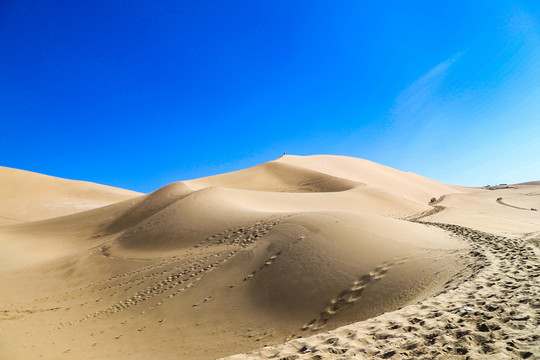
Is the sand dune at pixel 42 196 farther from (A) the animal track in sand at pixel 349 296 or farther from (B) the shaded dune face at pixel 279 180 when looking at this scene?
(A) the animal track in sand at pixel 349 296

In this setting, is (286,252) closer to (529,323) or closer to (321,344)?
(321,344)

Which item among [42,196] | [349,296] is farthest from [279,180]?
[42,196]

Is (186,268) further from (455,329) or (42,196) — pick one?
(42,196)

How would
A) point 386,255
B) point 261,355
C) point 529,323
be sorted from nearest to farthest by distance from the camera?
point 529,323 → point 261,355 → point 386,255

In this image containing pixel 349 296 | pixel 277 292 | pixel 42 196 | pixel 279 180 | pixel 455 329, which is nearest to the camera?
pixel 455 329

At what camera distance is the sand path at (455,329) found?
3137 mm

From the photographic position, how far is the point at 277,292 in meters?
6.61

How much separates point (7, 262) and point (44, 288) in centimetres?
546

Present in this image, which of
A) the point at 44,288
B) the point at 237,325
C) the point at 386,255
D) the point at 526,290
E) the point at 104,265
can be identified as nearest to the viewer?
the point at 526,290

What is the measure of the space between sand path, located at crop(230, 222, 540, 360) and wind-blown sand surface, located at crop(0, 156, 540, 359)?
20 millimetres

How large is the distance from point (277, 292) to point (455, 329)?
391cm

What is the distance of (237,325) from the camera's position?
5984 mm

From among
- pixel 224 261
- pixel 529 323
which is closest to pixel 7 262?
pixel 224 261

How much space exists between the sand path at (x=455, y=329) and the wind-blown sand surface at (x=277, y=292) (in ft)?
0.07
